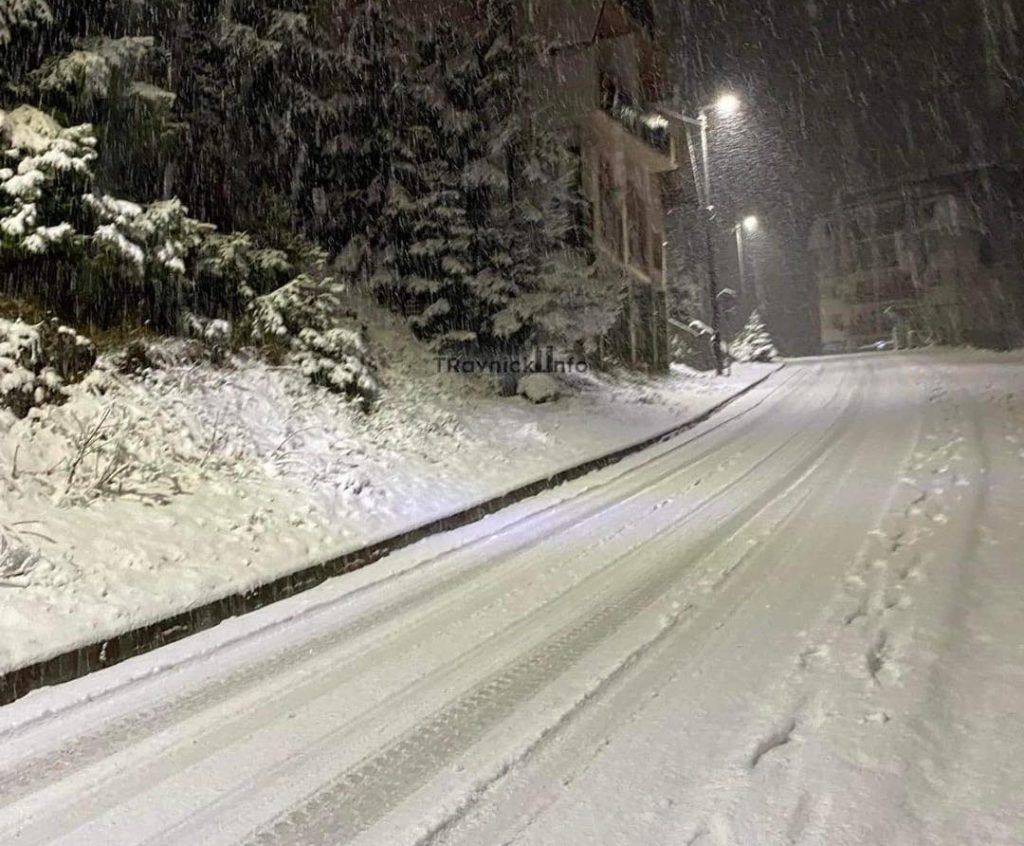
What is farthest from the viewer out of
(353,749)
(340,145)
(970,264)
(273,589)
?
(970,264)

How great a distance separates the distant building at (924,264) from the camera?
51750 mm

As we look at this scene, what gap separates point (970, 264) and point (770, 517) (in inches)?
2189

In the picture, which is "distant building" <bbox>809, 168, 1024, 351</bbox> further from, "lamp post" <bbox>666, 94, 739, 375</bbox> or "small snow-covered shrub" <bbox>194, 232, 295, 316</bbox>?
"small snow-covered shrub" <bbox>194, 232, 295, 316</bbox>

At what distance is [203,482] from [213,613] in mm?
2290

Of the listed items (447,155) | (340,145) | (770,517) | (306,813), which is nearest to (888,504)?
(770,517)

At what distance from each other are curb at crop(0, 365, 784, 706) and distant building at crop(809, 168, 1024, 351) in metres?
47.6

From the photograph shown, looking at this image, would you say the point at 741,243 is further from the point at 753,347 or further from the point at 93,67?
the point at 93,67

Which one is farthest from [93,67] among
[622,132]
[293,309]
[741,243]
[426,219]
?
[741,243]

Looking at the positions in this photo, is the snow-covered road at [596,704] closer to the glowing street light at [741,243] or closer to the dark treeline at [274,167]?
the dark treeline at [274,167]

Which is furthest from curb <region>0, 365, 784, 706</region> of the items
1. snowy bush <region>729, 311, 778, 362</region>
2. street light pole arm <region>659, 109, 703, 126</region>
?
snowy bush <region>729, 311, 778, 362</region>

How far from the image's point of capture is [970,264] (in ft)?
176

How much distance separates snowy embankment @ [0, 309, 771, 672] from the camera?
569cm

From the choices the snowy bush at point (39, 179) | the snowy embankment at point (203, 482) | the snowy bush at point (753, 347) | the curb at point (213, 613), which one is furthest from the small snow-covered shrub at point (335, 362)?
the snowy bush at point (753, 347)

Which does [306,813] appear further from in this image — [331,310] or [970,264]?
[970,264]
